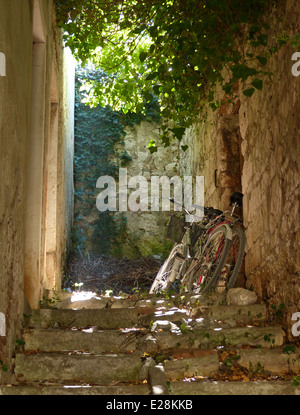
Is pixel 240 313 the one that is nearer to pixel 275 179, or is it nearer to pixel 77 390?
pixel 275 179

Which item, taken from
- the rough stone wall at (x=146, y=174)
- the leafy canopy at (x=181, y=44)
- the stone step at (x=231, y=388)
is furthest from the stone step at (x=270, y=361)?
the rough stone wall at (x=146, y=174)

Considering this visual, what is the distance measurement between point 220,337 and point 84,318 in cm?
96

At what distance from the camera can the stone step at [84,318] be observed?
3.40 m

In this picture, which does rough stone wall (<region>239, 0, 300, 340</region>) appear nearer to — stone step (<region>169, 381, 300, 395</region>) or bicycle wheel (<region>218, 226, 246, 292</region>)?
bicycle wheel (<region>218, 226, 246, 292</region>)

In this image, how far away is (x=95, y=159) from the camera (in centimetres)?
932

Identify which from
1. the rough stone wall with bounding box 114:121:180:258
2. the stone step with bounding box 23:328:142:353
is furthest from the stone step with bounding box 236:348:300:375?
the rough stone wall with bounding box 114:121:180:258

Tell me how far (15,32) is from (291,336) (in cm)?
243

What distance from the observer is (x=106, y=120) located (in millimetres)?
9492

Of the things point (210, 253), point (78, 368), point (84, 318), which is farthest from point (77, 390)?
point (210, 253)

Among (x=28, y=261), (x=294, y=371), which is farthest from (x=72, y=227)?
(x=294, y=371)

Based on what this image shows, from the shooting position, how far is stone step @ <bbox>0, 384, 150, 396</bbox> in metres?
2.36

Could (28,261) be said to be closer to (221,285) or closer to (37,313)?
(37,313)

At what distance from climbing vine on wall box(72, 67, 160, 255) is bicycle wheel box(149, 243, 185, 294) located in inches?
129
